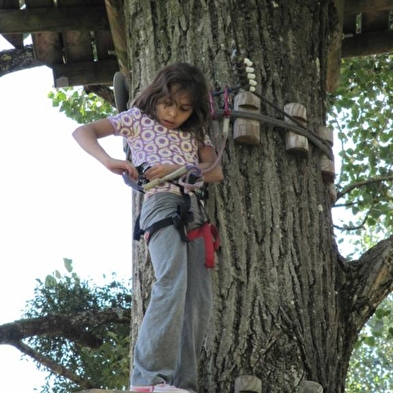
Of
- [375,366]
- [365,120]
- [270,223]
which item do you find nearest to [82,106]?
[365,120]

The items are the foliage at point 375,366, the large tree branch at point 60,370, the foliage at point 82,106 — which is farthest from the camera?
the foliage at point 375,366

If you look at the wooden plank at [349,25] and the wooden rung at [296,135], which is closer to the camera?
the wooden rung at [296,135]

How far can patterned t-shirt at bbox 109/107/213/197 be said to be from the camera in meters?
4.46

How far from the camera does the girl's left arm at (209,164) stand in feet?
14.8

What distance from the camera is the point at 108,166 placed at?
432 centimetres

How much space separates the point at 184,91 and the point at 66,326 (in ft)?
8.65

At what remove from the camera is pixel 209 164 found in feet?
14.9

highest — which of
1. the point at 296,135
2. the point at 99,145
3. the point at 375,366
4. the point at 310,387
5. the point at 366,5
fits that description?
the point at 366,5

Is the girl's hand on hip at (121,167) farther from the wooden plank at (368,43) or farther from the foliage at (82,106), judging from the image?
the foliage at (82,106)

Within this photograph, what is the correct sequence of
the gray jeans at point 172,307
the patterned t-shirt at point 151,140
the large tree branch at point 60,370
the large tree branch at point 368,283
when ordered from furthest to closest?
the large tree branch at point 60,370 < the large tree branch at point 368,283 < the patterned t-shirt at point 151,140 < the gray jeans at point 172,307

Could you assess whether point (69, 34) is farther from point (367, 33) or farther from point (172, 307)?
point (172, 307)

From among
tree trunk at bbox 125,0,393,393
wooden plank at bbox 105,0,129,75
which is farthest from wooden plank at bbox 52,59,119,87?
tree trunk at bbox 125,0,393,393

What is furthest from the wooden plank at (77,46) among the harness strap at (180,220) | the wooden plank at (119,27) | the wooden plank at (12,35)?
the harness strap at (180,220)

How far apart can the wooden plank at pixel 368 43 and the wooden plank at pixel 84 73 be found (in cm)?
135
